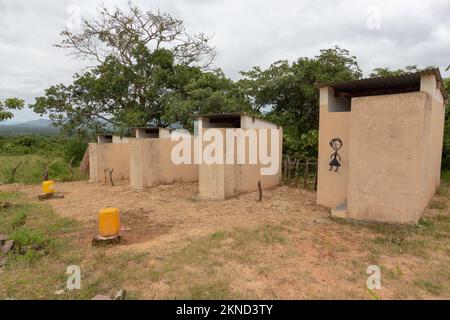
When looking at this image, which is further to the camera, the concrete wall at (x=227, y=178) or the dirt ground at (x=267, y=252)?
the concrete wall at (x=227, y=178)

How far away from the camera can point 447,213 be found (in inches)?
295

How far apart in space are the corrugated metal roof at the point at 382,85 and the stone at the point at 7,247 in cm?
818

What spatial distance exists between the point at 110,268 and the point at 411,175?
255 inches

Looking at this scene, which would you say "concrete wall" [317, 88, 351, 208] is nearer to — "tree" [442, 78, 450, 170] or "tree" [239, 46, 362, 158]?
"tree" [239, 46, 362, 158]

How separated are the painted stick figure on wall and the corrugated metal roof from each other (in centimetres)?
149

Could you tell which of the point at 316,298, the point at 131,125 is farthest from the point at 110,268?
the point at 131,125

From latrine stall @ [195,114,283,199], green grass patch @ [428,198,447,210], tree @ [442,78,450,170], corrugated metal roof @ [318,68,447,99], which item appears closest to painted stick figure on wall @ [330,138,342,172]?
corrugated metal roof @ [318,68,447,99]

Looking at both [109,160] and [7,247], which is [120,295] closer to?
[7,247]

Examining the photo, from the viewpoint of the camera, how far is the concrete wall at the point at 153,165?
12281 mm

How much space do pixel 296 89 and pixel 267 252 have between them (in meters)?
12.1

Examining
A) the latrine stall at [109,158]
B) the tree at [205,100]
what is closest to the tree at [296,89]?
the tree at [205,100]

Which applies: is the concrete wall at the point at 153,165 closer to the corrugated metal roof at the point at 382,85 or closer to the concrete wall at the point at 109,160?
the concrete wall at the point at 109,160
